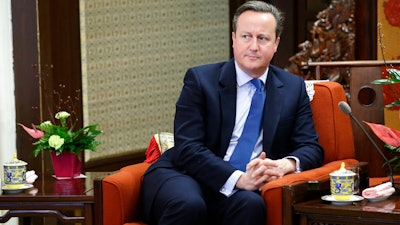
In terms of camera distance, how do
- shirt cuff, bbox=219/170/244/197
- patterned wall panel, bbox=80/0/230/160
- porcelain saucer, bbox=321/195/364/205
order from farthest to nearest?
patterned wall panel, bbox=80/0/230/160, shirt cuff, bbox=219/170/244/197, porcelain saucer, bbox=321/195/364/205

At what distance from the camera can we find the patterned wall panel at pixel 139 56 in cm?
532

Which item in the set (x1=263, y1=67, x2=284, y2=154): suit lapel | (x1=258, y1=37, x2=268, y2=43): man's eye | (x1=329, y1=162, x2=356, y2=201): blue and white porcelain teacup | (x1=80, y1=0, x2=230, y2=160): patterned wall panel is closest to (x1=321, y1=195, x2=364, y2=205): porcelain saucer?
(x1=329, y1=162, x2=356, y2=201): blue and white porcelain teacup

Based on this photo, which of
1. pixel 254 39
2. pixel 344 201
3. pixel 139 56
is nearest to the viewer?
pixel 344 201

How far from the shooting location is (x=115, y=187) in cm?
350

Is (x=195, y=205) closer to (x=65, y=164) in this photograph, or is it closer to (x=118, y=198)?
(x=118, y=198)

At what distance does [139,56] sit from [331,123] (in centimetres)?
207

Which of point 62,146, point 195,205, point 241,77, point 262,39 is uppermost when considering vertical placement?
point 262,39

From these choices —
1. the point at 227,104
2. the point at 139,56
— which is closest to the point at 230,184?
the point at 227,104

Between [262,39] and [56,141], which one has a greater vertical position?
[262,39]

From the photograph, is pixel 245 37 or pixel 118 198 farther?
pixel 245 37

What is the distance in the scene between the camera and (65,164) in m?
3.92

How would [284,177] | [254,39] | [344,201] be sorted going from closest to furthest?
[344,201], [284,177], [254,39]

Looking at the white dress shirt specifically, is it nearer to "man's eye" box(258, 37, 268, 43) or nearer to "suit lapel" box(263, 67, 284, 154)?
"suit lapel" box(263, 67, 284, 154)

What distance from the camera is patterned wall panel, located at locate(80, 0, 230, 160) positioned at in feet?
17.5
